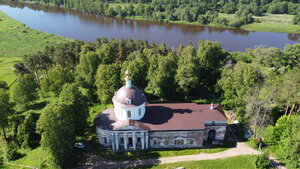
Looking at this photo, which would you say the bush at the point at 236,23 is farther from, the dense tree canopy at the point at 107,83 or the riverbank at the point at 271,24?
the dense tree canopy at the point at 107,83

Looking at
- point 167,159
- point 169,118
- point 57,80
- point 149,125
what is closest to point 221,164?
point 167,159

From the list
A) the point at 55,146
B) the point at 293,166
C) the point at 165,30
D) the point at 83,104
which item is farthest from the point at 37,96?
the point at 165,30

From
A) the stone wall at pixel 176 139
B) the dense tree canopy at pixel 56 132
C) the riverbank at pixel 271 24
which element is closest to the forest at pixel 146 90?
the dense tree canopy at pixel 56 132

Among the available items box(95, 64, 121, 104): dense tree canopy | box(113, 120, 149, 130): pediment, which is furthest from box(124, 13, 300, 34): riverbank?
box(113, 120, 149, 130): pediment

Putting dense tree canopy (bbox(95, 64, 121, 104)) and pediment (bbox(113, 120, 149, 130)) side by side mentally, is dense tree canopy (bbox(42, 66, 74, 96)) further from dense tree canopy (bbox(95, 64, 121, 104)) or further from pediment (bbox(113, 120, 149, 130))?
pediment (bbox(113, 120, 149, 130))

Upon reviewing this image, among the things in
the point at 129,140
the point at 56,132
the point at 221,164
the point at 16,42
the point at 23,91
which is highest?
the point at 16,42

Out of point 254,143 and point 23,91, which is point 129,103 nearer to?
point 254,143

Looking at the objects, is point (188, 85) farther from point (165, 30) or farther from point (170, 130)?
point (165, 30)
